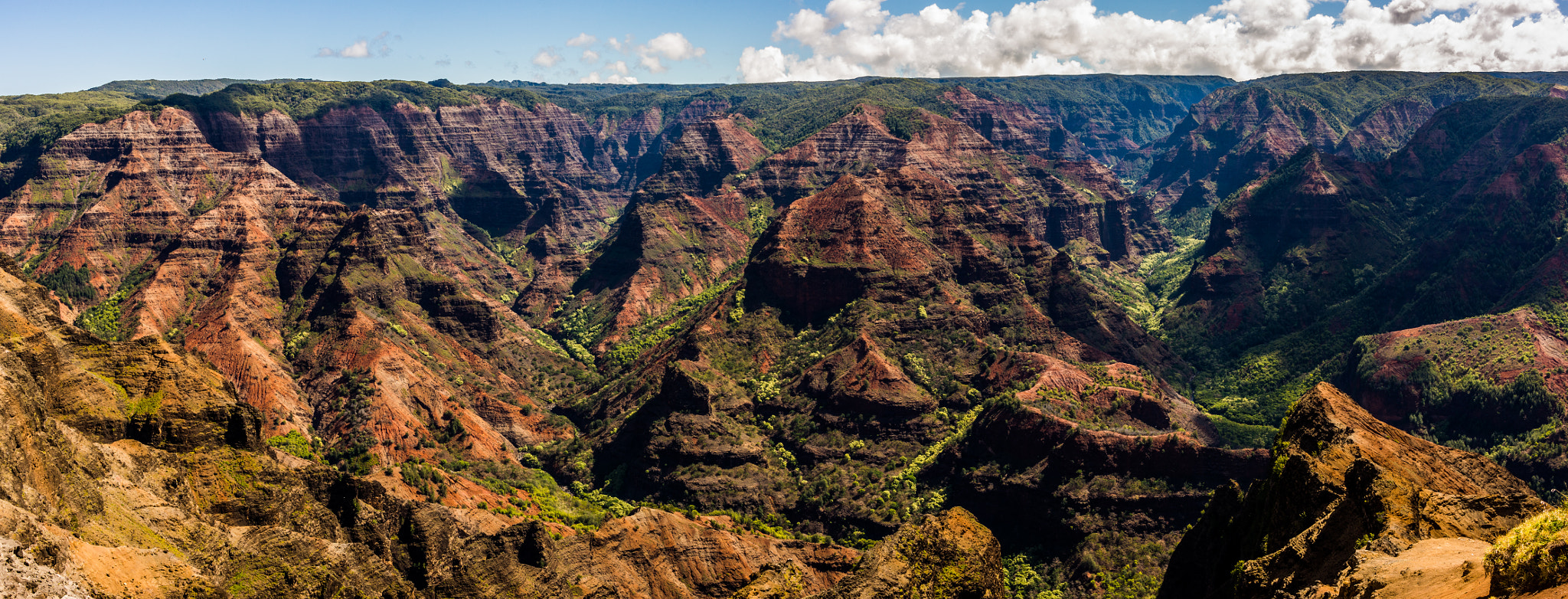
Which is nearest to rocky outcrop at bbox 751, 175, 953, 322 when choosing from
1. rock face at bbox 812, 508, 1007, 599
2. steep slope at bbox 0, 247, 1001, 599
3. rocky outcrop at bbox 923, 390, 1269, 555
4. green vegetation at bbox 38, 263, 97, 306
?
rocky outcrop at bbox 923, 390, 1269, 555

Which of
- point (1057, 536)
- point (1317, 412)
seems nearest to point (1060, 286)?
point (1057, 536)

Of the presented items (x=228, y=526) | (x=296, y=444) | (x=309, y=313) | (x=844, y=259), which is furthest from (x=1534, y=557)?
(x=309, y=313)

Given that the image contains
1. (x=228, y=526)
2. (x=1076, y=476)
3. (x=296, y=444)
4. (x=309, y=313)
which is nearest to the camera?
(x=228, y=526)

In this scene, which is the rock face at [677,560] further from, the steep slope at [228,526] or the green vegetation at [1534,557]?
the green vegetation at [1534,557]

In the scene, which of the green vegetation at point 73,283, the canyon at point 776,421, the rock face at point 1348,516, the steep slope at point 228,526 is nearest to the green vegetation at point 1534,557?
the canyon at point 776,421

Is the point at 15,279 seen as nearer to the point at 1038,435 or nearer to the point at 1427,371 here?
the point at 1038,435

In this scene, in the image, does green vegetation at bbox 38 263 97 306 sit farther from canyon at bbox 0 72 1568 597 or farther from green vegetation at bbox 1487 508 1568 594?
green vegetation at bbox 1487 508 1568 594

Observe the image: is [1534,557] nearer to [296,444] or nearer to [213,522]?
[213,522]
